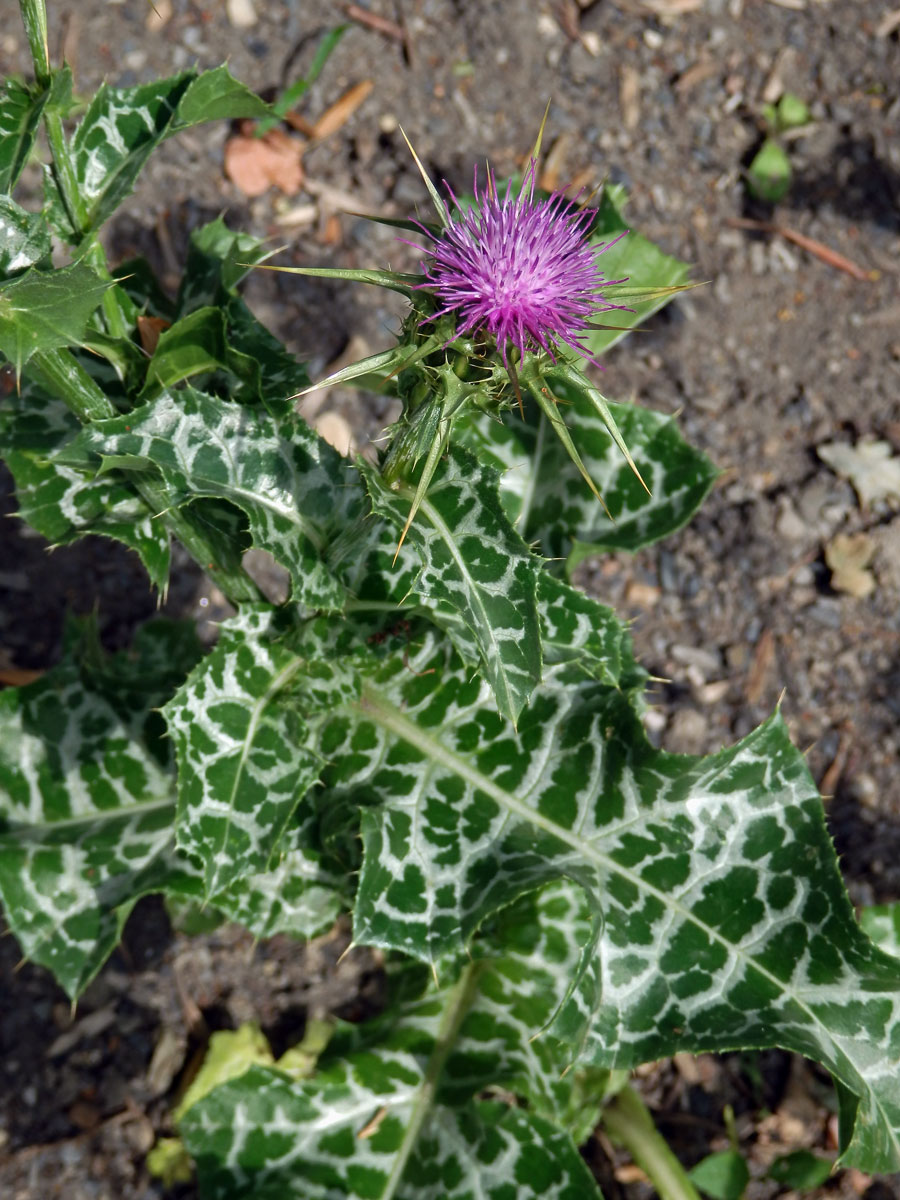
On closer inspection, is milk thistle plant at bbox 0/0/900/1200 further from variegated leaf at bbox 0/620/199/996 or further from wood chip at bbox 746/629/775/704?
wood chip at bbox 746/629/775/704

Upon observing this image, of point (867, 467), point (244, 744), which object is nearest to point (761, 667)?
point (867, 467)

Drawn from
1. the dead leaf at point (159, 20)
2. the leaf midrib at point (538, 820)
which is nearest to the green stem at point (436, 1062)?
the leaf midrib at point (538, 820)

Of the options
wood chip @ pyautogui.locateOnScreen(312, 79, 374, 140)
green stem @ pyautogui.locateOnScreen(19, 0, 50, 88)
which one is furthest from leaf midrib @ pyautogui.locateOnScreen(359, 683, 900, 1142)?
wood chip @ pyautogui.locateOnScreen(312, 79, 374, 140)

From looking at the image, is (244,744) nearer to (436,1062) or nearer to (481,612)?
(481,612)

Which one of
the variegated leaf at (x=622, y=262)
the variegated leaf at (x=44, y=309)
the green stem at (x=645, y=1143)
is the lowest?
the green stem at (x=645, y=1143)

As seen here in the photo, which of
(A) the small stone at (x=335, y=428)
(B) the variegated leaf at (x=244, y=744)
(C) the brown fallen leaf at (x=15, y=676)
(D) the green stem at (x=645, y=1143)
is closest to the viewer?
(B) the variegated leaf at (x=244, y=744)

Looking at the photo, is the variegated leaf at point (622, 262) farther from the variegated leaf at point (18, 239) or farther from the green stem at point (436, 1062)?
the green stem at point (436, 1062)

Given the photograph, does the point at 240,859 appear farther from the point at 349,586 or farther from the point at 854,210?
the point at 854,210
